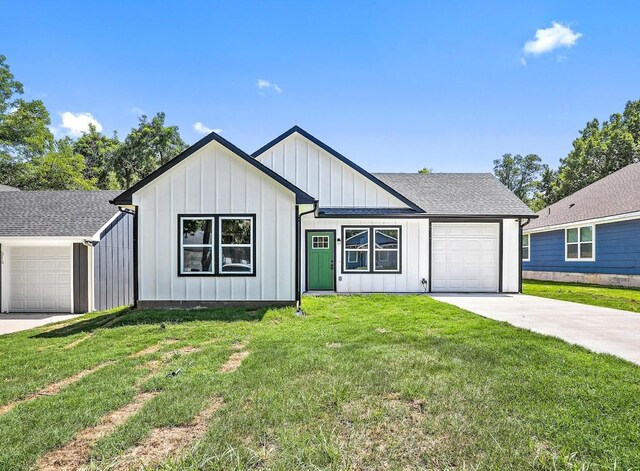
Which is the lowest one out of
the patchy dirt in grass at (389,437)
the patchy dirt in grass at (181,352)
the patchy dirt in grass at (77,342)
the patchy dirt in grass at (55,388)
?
the patchy dirt in grass at (77,342)

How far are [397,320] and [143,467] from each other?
18.9 feet

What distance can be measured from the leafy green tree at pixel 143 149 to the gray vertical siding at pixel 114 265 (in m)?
23.5

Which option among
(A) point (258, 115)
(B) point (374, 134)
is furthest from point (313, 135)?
(B) point (374, 134)

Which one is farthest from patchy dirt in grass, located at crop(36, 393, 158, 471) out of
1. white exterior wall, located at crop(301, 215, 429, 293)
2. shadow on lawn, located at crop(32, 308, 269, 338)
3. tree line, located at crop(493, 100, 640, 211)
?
tree line, located at crop(493, 100, 640, 211)

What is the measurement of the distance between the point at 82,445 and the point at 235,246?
6542 mm

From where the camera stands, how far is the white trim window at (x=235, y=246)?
9.17 m

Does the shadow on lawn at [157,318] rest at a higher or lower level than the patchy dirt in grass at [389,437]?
lower

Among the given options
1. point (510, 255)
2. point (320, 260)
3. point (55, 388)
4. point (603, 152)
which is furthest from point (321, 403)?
point (603, 152)

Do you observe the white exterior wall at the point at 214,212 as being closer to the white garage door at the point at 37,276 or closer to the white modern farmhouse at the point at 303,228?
the white modern farmhouse at the point at 303,228

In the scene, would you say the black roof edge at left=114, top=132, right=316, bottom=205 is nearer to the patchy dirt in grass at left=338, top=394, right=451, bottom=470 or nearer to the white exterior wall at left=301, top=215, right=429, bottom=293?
the white exterior wall at left=301, top=215, right=429, bottom=293

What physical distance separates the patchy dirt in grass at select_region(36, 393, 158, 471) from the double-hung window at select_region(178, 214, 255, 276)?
5.72m

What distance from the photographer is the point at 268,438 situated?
2.83m

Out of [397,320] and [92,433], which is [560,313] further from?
[92,433]

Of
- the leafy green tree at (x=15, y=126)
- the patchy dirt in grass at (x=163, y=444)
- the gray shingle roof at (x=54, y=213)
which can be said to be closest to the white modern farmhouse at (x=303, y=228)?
the gray shingle roof at (x=54, y=213)
